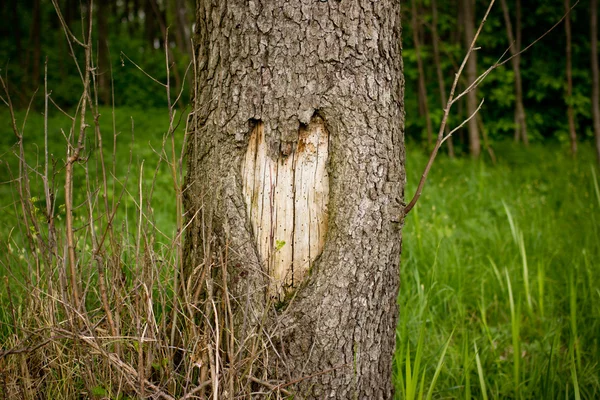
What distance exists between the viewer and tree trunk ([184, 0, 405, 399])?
177 centimetres

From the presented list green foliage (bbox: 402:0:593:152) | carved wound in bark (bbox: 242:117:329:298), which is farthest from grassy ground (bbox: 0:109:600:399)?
green foliage (bbox: 402:0:593:152)

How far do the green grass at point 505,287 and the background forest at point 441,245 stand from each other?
0.02 meters

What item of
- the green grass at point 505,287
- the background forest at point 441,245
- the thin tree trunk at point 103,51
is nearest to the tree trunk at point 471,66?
the background forest at point 441,245

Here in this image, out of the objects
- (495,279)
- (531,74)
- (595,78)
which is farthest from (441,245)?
(531,74)

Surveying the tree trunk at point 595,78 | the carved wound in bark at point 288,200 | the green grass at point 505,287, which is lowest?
the green grass at point 505,287

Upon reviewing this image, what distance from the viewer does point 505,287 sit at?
131 inches

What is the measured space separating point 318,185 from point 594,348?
199 centimetres

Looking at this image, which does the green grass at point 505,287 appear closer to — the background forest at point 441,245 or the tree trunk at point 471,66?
the background forest at point 441,245

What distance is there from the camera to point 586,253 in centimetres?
341

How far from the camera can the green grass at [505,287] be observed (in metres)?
2.44

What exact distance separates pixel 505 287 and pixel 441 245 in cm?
56

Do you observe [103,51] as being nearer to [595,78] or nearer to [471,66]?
[471,66]

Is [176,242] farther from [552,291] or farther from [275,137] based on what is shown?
[552,291]

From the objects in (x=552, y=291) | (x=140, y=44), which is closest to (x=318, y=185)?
(x=552, y=291)
